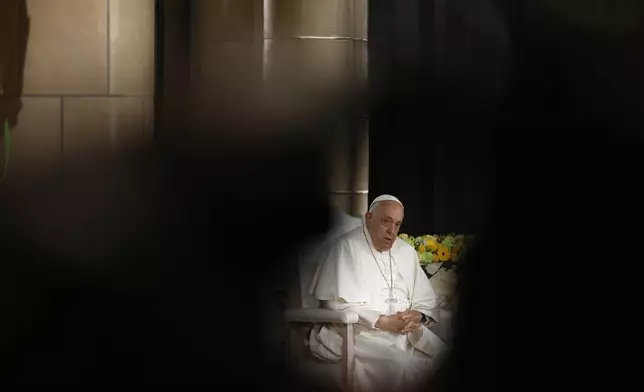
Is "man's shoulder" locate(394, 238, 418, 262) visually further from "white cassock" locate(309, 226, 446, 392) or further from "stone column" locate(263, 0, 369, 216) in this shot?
"stone column" locate(263, 0, 369, 216)

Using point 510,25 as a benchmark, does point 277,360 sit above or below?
below

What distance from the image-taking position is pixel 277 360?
20.8 feet

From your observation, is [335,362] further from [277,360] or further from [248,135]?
[248,135]

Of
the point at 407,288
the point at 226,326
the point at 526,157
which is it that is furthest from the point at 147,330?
the point at 526,157

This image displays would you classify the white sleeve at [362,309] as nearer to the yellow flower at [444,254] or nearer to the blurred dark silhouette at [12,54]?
the yellow flower at [444,254]

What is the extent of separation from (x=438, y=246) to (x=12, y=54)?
1.19 meters

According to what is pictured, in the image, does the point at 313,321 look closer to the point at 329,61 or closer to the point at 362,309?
the point at 362,309

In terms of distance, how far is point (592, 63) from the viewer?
6.36m

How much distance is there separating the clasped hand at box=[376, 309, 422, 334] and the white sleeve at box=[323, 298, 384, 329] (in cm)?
2

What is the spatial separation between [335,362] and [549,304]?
566mm

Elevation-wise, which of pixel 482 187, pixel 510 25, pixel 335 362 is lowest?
pixel 335 362

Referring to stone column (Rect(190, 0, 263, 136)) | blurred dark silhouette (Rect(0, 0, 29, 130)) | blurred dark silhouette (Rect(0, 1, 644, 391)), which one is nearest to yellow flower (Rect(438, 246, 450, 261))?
blurred dark silhouette (Rect(0, 1, 644, 391))

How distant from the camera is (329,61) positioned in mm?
6309

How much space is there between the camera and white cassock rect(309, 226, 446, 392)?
6.34m
